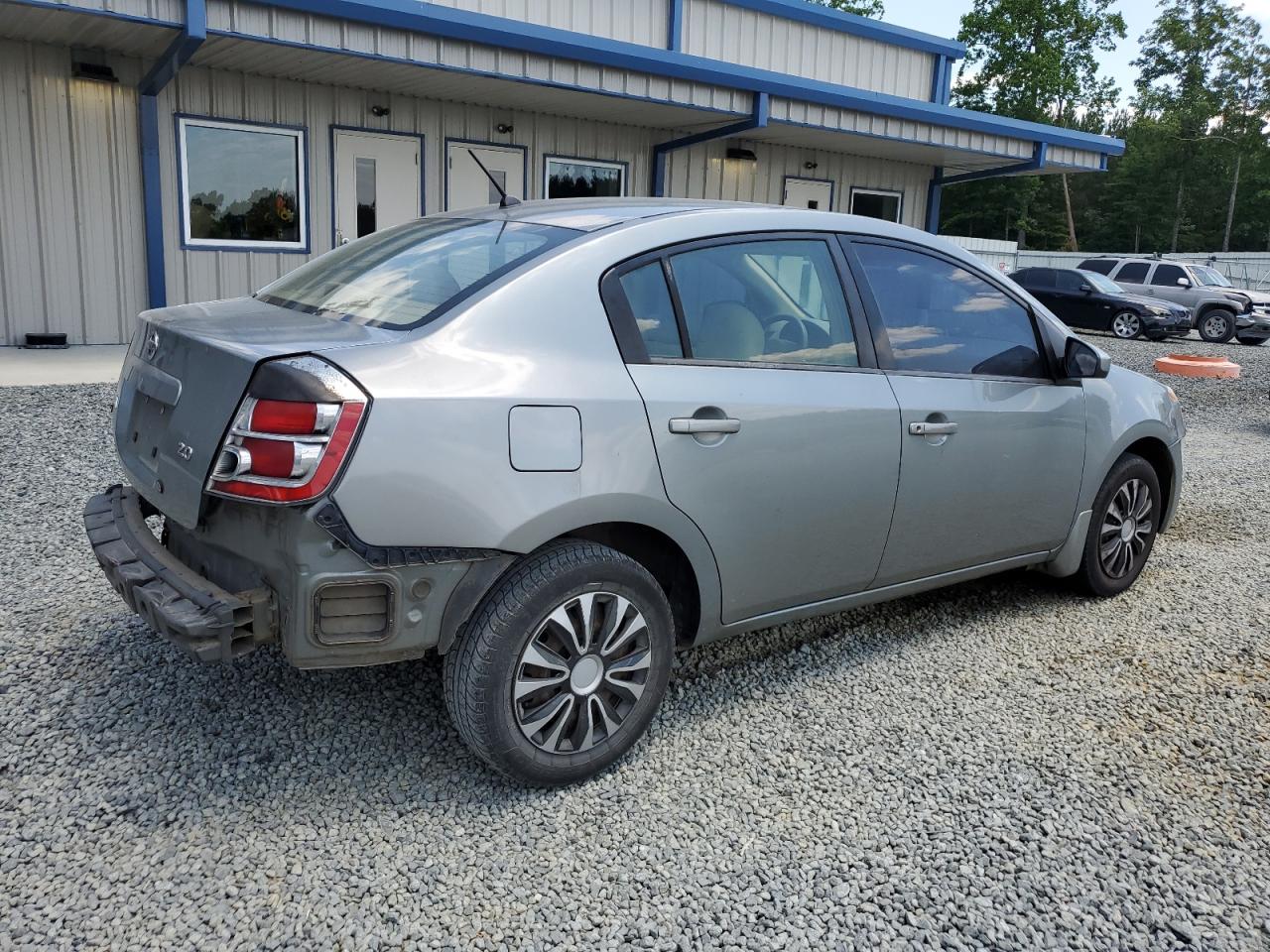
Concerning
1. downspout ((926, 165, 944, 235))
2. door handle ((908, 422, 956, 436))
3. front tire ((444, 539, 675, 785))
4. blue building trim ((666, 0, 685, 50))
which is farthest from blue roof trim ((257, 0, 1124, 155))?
Result: front tire ((444, 539, 675, 785))

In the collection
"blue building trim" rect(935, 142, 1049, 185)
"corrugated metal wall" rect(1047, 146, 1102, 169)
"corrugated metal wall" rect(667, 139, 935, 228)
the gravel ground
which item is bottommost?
the gravel ground

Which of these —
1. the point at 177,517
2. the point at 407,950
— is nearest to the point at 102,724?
the point at 177,517

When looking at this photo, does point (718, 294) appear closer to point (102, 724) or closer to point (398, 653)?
point (398, 653)

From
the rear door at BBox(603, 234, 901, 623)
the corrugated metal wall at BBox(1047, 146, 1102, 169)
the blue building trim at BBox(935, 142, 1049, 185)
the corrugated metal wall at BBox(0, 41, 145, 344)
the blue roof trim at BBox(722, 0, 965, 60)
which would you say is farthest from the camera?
the corrugated metal wall at BBox(1047, 146, 1102, 169)

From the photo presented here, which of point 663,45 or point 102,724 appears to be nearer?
point 102,724

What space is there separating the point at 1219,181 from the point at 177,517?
61.6 m

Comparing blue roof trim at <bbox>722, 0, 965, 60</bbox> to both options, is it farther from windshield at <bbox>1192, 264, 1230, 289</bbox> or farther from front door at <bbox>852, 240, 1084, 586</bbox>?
front door at <bbox>852, 240, 1084, 586</bbox>

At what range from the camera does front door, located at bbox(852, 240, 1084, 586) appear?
3.67m

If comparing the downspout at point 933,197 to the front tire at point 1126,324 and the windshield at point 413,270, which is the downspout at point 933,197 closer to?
the front tire at point 1126,324

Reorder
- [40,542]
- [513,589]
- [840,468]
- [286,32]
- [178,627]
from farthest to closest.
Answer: [286,32], [40,542], [840,468], [513,589], [178,627]

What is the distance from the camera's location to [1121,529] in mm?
4676

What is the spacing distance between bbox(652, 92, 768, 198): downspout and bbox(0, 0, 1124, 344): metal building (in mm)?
30

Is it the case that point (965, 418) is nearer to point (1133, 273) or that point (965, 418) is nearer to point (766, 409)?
point (766, 409)

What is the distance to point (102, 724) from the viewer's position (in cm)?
320
